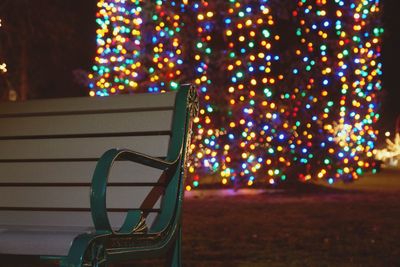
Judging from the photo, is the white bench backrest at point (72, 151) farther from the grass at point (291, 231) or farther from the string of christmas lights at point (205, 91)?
the string of christmas lights at point (205, 91)

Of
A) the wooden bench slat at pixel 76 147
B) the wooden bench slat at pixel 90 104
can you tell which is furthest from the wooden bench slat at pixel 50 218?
the wooden bench slat at pixel 90 104

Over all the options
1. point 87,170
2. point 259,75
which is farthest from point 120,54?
point 87,170

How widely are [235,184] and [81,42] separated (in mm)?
11226

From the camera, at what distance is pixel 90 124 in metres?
2.84

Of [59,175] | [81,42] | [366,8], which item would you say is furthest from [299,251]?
[81,42]

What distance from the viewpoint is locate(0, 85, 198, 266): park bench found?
2227 mm

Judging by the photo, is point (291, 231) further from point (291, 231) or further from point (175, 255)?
point (175, 255)

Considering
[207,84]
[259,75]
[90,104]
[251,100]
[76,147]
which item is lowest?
[76,147]

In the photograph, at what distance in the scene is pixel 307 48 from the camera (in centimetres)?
1081

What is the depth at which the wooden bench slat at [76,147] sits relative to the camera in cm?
263

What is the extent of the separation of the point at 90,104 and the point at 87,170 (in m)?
0.33

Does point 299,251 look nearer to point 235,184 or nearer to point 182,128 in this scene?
point 182,128

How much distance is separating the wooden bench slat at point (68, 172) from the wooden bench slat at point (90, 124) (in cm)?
14

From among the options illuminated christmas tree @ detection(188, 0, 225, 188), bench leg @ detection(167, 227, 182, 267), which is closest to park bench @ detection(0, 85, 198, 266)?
bench leg @ detection(167, 227, 182, 267)
